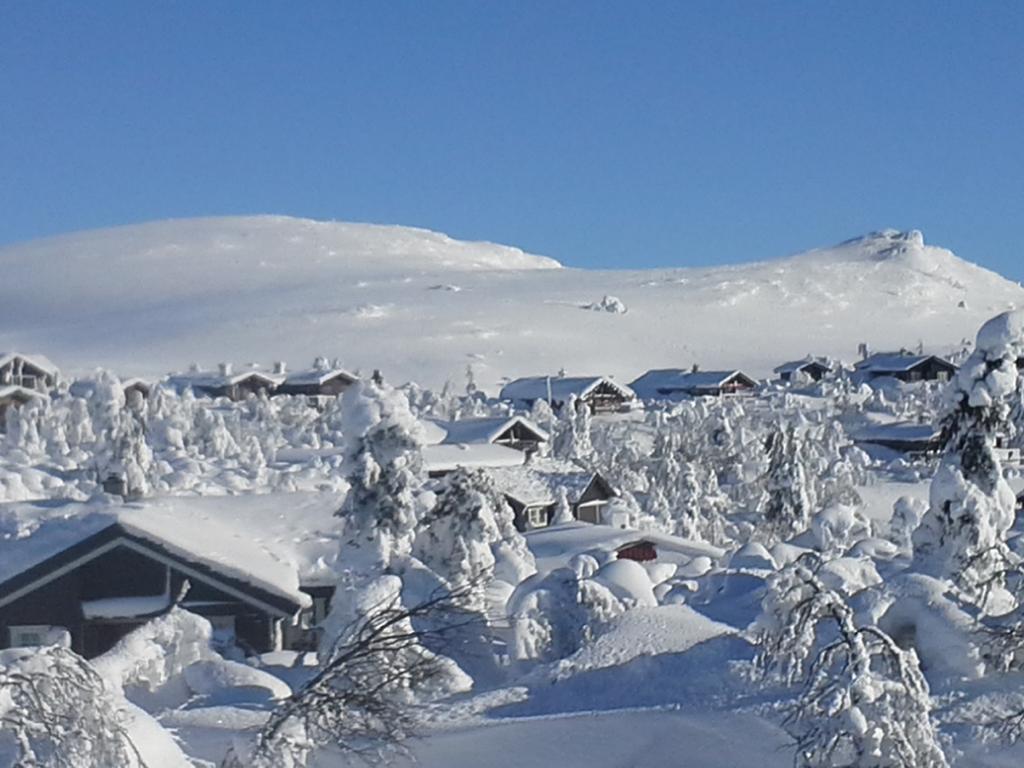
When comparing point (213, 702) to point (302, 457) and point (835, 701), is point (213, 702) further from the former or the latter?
point (302, 457)

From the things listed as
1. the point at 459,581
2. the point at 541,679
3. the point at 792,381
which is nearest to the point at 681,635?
the point at 541,679

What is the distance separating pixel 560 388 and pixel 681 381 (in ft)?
53.1

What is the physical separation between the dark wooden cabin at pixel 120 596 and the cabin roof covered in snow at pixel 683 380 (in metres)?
86.7

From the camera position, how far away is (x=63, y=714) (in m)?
7.32

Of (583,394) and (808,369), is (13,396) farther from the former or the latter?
(808,369)

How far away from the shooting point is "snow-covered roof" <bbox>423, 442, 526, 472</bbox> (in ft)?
164

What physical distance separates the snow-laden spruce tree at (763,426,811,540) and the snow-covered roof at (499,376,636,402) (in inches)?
1786

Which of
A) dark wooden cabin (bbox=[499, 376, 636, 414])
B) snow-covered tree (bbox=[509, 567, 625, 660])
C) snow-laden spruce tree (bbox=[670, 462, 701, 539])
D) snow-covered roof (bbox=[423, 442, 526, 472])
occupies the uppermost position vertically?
dark wooden cabin (bbox=[499, 376, 636, 414])

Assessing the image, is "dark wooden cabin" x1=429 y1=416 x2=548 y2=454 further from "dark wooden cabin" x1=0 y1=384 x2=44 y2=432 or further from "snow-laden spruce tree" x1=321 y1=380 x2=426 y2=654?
"snow-laden spruce tree" x1=321 y1=380 x2=426 y2=654

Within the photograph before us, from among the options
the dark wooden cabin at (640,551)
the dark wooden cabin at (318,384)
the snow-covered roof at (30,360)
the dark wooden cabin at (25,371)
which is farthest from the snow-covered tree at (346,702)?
the dark wooden cabin at (318,384)

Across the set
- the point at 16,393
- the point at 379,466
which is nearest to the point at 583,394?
the point at 16,393

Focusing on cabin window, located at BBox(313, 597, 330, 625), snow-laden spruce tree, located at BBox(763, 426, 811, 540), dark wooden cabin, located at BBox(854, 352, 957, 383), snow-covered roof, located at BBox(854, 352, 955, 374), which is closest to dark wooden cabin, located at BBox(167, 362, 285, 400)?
dark wooden cabin, located at BBox(854, 352, 957, 383)

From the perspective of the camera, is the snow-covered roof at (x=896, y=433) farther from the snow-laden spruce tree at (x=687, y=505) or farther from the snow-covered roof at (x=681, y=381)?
the snow-covered roof at (x=681, y=381)

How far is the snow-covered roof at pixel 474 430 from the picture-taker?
5875 centimetres
